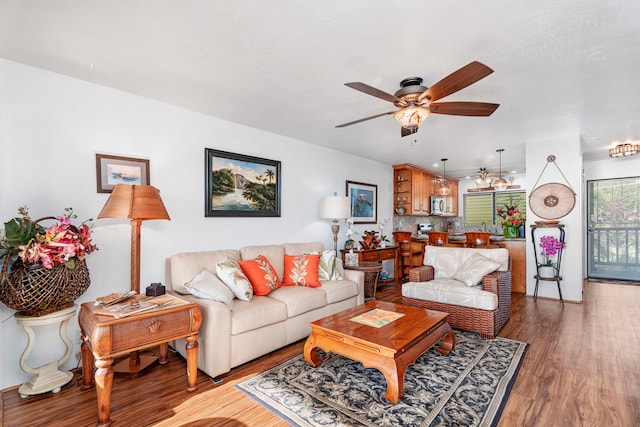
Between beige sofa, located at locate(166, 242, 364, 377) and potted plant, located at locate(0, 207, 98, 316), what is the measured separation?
0.88 meters

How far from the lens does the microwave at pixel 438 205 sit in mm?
7301

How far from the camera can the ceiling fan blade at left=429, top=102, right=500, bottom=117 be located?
7.81 feet

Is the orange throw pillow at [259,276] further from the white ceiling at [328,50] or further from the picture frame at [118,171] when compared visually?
the white ceiling at [328,50]

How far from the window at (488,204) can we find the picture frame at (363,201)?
375 centimetres

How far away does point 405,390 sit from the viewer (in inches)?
85.9

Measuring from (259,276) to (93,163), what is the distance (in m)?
1.79

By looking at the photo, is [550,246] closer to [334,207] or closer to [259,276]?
[334,207]

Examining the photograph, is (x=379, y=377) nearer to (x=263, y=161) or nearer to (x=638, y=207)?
(x=263, y=161)

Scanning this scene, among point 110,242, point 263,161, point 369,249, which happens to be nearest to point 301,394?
point 110,242

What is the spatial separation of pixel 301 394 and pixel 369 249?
3349 millimetres

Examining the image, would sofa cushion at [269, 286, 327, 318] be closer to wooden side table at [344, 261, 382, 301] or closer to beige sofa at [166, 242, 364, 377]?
beige sofa at [166, 242, 364, 377]

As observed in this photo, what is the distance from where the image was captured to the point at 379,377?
2359 mm

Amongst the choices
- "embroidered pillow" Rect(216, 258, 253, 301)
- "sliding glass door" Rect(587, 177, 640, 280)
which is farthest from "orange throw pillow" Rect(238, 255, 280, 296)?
"sliding glass door" Rect(587, 177, 640, 280)

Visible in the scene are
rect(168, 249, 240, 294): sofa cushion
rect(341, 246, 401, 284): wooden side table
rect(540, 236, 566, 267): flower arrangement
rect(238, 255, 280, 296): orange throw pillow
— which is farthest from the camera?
rect(341, 246, 401, 284): wooden side table
